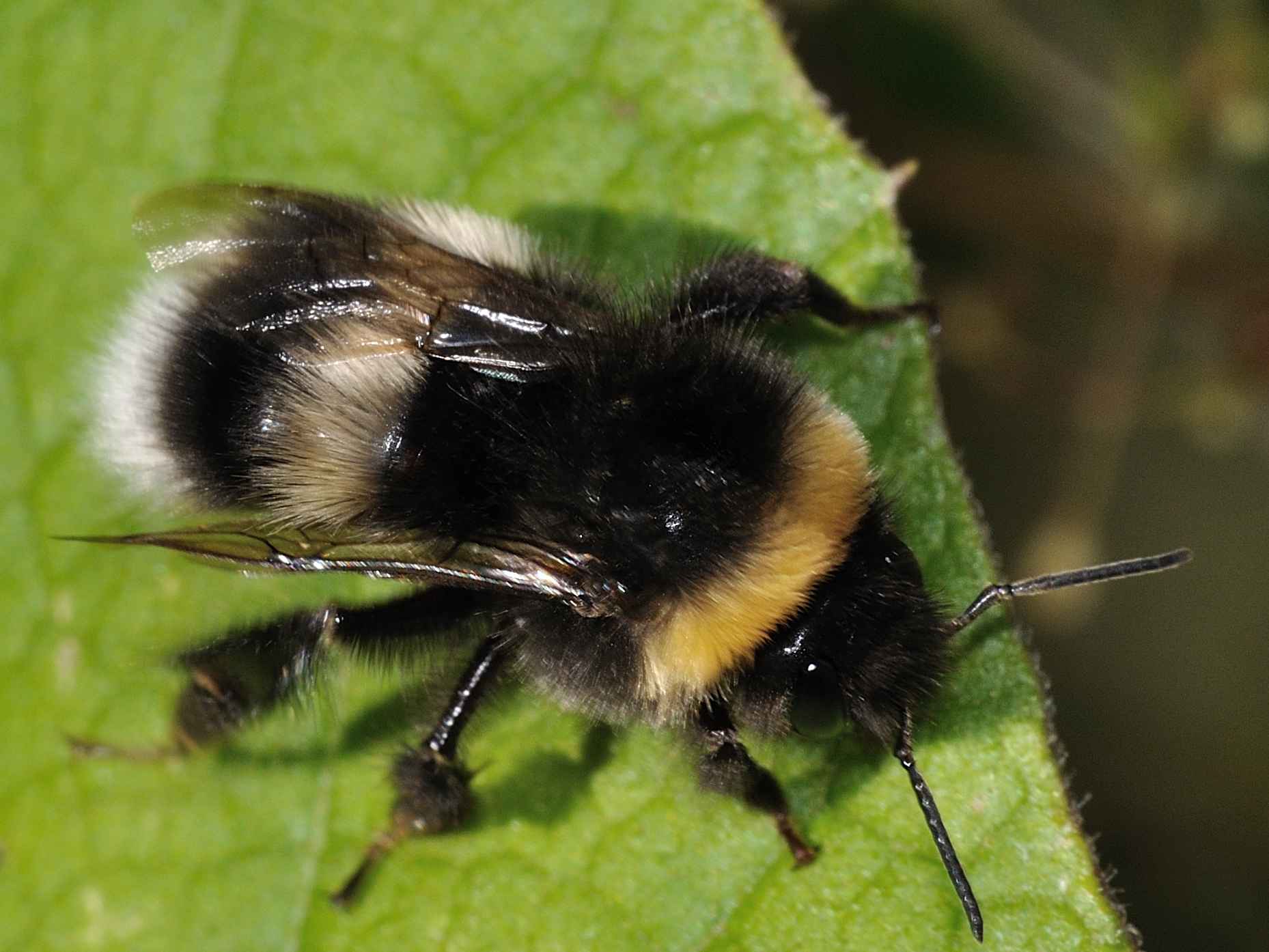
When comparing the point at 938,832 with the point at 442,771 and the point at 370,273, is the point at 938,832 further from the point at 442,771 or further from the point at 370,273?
the point at 370,273

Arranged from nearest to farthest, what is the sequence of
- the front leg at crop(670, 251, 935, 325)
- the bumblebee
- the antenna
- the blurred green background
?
the bumblebee, the antenna, the front leg at crop(670, 251, 935, 325), the blurred green background

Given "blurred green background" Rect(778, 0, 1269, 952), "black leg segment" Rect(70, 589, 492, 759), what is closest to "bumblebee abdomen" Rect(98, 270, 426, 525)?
"black leg segment" Rect(70, 589, 492, 759)

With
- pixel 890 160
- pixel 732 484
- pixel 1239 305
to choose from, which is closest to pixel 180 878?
pixel 732 484

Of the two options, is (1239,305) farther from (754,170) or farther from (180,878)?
(180,878)

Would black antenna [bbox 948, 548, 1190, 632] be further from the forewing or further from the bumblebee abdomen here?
the bumblebee abdomen

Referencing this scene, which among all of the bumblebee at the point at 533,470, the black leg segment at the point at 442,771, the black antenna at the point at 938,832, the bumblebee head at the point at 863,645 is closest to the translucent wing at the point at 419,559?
the bumblebee at the point at 533,470

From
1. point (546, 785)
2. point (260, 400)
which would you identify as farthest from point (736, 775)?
point (260, 400)

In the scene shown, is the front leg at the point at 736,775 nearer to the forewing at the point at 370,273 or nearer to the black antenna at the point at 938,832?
the black antenna at the point at 938,832
